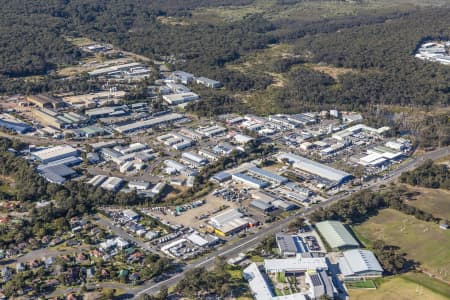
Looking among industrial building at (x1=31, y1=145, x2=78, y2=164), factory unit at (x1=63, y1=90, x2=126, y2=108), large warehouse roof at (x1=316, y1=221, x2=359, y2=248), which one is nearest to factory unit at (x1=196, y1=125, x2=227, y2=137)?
industrial building at (x1=31, y1=145, x2=78, y2=164)

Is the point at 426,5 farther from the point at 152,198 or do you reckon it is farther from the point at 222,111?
the point at 152,198

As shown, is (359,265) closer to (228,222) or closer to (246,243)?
(246,243)

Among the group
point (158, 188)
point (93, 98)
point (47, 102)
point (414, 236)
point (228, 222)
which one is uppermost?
point (47, 102)

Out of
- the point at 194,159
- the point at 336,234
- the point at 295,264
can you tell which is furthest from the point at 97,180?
the point at 336,234

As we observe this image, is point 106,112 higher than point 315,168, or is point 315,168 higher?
point 106,112

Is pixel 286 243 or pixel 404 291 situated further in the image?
pixel 286 243

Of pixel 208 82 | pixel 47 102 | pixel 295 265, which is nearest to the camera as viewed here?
pixel 295 265

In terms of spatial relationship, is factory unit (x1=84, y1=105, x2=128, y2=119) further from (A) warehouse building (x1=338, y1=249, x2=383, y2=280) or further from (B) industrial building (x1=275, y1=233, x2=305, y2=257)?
(A) warehouse building (x1=338, y1=249, x2=383, y2=280)
